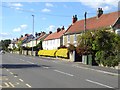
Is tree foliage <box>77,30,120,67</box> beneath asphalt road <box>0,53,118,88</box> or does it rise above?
above

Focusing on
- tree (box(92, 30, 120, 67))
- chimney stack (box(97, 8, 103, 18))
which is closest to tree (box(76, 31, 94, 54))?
tree (box(92, 30, 120, 67))

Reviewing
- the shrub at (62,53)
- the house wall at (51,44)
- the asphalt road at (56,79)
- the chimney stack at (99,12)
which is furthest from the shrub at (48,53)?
the asphalt road at (56,79)

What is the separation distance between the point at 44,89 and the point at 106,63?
21.4m

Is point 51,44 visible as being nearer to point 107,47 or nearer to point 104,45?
point 104,45

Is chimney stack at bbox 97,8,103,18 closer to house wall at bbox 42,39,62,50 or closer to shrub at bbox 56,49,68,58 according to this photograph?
shrub at bbox 56,49,68,58

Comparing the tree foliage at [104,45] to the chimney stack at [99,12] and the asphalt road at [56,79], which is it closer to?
the asphalt road at [56,79]

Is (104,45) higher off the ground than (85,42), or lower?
lower

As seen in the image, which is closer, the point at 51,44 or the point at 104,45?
the point at 104,45

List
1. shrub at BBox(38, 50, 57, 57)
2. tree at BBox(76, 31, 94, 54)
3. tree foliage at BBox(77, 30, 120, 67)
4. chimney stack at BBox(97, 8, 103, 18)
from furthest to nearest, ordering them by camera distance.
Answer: shrub at BBox(38, 50, 57, 57) → chimney stack at BBox(97, 8, 103, 18) → tree at BBox(76, 31, 94, 54) → tree foliage at BBox(77, 30, 120, 67)

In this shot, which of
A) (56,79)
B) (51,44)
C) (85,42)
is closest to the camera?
(56,79)

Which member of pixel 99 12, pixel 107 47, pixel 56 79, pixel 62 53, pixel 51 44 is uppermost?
pixel 99 12

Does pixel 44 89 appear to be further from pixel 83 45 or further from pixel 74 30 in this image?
pixel 74 30

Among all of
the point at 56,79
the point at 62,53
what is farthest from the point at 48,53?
the point at 56,79

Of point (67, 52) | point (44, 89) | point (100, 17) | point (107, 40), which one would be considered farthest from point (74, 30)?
point (44, 89)
